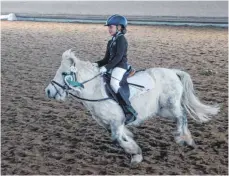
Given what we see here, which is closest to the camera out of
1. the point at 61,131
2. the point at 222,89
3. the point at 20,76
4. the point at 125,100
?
the point at 125,100

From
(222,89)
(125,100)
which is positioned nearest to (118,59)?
(125,100)

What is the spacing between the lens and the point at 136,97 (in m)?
4.61

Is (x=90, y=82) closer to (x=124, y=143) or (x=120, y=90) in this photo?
(x=120, y=90)

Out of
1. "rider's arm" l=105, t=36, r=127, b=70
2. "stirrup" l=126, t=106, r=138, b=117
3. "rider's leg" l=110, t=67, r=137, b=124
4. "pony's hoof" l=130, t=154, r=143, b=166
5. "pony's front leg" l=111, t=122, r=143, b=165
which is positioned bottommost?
"pony's hoof" l=130, t=154, r=143, b=166

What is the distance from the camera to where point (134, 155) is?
14.6ft

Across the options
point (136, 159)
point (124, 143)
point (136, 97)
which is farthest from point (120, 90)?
point (136, 159)

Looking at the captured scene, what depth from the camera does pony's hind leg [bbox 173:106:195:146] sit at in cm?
488

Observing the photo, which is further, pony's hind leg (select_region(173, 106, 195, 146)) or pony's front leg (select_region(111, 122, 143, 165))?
pony's hind leg (select_region(173, 106, 195, 146))

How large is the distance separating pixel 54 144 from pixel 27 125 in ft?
2.97

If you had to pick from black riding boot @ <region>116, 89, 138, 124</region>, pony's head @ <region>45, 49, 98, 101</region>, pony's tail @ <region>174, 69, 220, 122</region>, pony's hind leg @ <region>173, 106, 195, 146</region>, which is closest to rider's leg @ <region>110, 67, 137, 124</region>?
black riding boot @ <region>116, 89, 138, 124</region>

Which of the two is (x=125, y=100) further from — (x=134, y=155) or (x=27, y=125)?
(x=27, y=125)

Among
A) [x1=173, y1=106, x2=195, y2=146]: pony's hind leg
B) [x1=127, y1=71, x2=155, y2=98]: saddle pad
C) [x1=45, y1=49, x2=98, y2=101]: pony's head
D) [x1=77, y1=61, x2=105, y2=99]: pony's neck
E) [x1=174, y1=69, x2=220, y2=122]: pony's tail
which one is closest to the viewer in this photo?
[x1=45, y1=49, x2=98, y2=101]: pony's head

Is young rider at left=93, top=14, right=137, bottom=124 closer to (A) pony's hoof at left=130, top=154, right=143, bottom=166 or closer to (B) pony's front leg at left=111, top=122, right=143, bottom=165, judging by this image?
(B) pony's front leg at left=111, top=122, right=143, bottom=165

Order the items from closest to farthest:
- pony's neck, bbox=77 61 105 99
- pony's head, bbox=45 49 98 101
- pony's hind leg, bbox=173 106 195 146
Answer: pony's head, bbox=45 49 98 101 → pony's neck, bbox=77 61 105 99 → pony's hind leg, bbox=173 106 195 146
